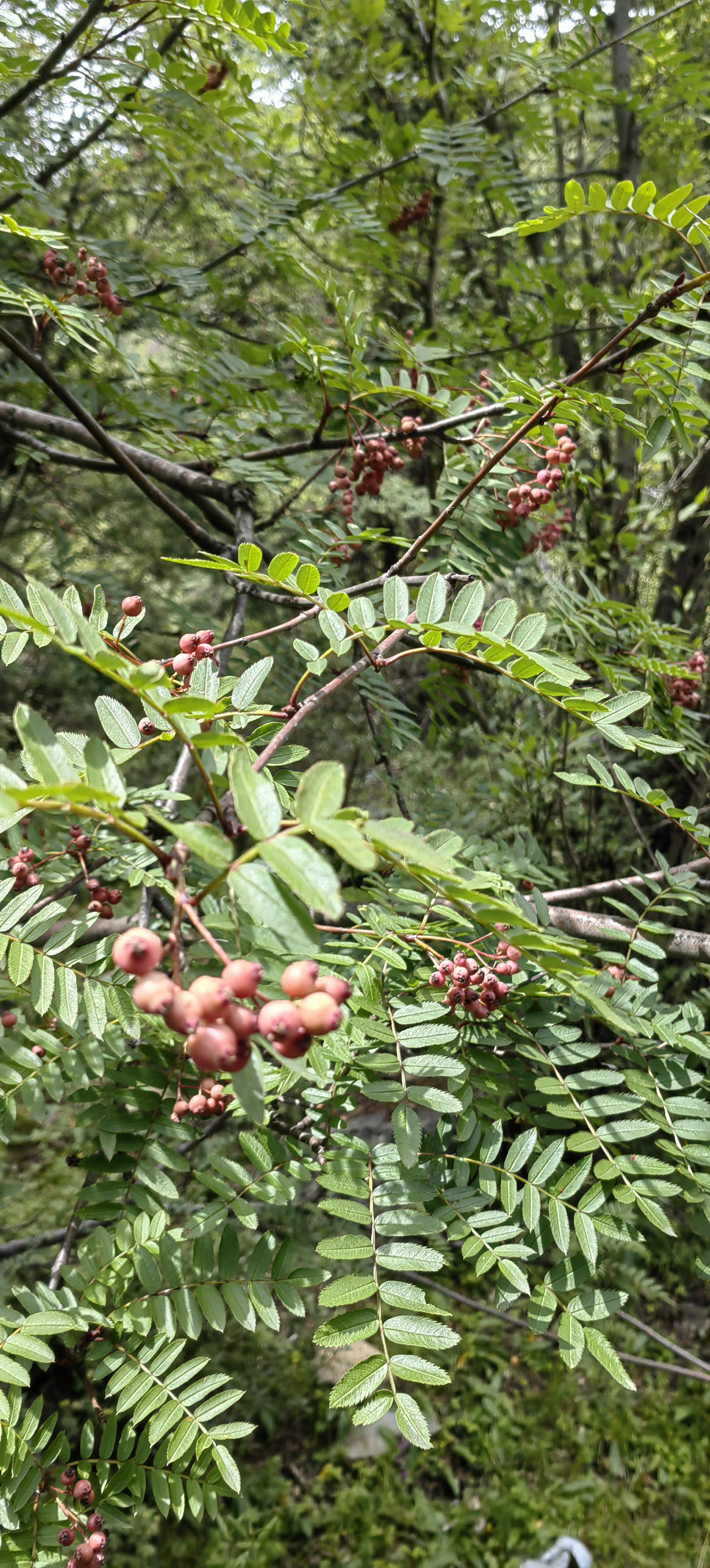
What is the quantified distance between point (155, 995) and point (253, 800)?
0.17 meters

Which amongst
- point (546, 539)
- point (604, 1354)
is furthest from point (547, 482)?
point (604, 1354)

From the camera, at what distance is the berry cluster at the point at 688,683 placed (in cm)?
225

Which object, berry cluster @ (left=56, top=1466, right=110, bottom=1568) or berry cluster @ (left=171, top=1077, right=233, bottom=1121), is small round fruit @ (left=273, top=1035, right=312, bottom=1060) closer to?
berry cluster @ (left=171, top=1077, right=233, bottom=1121)

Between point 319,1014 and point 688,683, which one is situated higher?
point 319,1014

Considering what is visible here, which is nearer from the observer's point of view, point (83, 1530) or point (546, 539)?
point (83, 1530)

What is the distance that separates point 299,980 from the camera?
0.66 m

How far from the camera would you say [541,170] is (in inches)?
253

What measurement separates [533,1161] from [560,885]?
1309 millimetres

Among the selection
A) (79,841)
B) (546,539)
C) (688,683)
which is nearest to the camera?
(79,841)

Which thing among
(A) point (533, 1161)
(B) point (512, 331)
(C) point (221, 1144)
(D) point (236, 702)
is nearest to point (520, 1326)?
(C) point (221, 1144)

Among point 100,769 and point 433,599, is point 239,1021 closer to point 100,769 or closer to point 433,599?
point 100,769

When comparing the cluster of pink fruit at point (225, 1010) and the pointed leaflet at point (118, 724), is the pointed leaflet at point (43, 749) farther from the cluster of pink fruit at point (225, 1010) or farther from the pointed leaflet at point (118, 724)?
the pointed leaflet at point (118, 724)

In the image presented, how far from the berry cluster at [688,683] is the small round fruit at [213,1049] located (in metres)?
1.78

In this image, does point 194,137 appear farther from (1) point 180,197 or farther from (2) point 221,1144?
(2) point 221,1144
